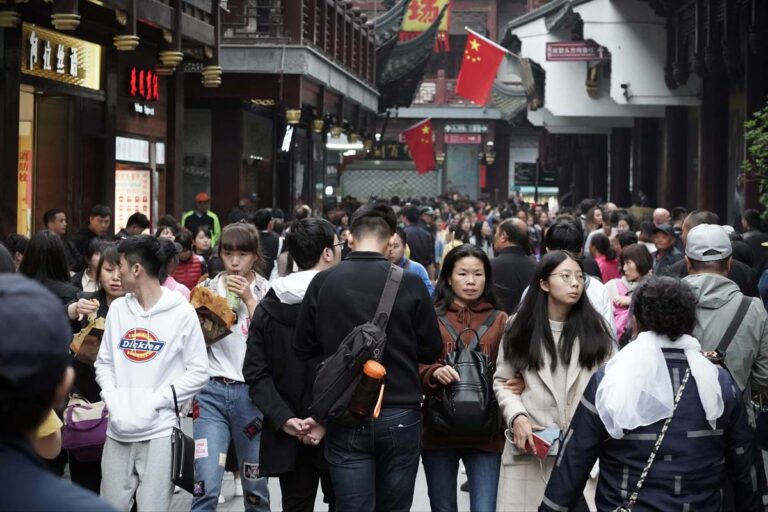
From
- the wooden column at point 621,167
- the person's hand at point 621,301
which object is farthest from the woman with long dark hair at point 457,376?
the wooden column at point 621,167

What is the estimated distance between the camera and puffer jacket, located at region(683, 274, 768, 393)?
5789 mm

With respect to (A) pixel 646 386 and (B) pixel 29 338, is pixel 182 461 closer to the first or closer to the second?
A: (A) pixel 646 386

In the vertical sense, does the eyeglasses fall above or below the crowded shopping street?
above

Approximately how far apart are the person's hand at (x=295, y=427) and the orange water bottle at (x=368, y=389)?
1.52 ft

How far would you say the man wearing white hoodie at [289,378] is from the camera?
18.7 ft

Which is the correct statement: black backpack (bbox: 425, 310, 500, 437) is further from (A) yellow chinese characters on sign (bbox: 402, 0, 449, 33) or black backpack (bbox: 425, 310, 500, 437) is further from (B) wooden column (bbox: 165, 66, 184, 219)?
(A) yellow chinese characters on sign (bbox: 402, 0, 449, 33)

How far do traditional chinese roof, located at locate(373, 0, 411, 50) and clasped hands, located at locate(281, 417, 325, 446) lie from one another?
3069 cm

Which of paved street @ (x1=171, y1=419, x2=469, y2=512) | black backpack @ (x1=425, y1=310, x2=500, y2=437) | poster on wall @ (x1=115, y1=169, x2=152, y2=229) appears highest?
poster on wall @ (x1=115, y1=169, x2=152, y2=229)

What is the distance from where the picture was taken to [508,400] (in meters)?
5.44

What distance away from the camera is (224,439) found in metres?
6.39

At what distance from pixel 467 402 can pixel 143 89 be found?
41.0 feet

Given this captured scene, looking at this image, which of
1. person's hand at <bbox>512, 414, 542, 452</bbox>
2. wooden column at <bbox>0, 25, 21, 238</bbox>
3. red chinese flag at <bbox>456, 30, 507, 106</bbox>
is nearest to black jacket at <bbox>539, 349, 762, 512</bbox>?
person's hand at <bbox>512, 414, 542, 452</bbox>

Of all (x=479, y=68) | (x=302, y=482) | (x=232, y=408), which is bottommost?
(x=302, y=482)

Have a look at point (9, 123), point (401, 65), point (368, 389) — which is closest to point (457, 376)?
point (368, 389)
